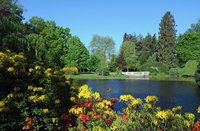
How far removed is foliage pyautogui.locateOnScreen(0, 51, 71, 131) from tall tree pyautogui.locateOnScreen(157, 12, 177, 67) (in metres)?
48.7

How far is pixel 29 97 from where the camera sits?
17.9ft

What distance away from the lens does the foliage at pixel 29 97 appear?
5387 mm

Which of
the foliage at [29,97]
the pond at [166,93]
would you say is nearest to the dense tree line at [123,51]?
the pond at [166,93]

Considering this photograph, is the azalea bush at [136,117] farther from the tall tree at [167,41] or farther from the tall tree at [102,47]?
the tall tree at [102,47]

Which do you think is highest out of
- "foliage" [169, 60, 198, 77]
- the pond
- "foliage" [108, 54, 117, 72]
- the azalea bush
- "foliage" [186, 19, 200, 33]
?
"foliage" [186, 19, 200, 33]

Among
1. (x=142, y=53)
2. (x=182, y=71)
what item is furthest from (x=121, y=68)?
(x=182, y=71)

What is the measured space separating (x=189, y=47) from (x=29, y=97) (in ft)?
180

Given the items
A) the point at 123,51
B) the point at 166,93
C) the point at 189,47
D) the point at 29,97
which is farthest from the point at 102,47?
the point at 29,97

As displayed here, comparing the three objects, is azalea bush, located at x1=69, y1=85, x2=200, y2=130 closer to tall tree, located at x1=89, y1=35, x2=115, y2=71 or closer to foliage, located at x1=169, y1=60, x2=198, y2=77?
foliage, located at x1=169, y1=60, x2=198, y2=77

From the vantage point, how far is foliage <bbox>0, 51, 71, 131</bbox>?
5387mm

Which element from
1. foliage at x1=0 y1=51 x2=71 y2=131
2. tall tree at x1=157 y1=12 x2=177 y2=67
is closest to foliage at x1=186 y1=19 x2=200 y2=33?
tall tree at x1=157 y1=12 x2=177 y2=67

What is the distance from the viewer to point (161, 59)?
55.0 meters

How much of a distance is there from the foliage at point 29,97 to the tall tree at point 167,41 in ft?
160

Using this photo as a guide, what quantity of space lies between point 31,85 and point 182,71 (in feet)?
146
